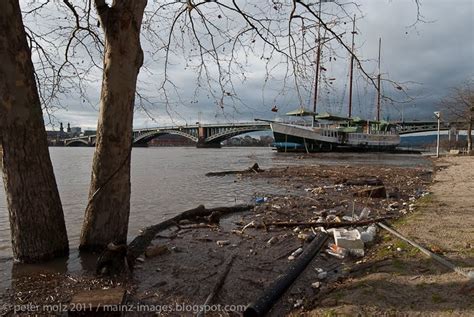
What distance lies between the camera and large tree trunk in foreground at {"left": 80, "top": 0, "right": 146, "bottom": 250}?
5285 millimetres

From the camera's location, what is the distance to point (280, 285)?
4.38 m

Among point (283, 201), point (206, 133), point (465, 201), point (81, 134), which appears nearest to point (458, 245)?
point (465, 201)

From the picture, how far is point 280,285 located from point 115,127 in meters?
3.15

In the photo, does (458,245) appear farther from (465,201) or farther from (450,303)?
(465,201)

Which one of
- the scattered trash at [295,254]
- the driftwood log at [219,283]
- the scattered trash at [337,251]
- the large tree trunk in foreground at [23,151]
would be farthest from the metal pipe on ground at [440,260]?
the large tree trunk in foreground at [23,151]

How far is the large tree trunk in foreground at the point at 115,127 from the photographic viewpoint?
208 inches

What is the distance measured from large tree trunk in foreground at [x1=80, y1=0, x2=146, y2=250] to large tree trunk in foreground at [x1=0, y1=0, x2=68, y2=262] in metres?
0.61

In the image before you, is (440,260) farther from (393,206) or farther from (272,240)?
(393,206)

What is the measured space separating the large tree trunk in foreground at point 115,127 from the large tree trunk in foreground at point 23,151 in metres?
0.61

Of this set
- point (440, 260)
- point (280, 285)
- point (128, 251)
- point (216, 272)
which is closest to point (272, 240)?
point (216, 272)

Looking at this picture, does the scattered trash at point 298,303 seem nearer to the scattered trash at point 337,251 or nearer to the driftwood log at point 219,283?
the driftwood log at point 219,283

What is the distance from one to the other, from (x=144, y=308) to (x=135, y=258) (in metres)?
1.51

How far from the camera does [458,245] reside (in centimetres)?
529

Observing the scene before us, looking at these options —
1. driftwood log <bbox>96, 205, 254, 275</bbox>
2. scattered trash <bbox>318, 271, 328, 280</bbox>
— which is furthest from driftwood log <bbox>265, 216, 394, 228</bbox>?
scattered trash <bbox>318, 271, 328, 280</bbox>
